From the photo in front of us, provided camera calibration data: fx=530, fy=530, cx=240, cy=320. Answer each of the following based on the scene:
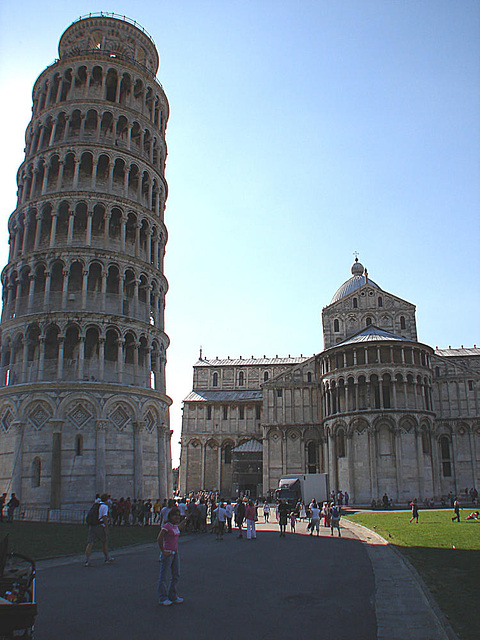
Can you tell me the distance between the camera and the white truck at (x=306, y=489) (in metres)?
45.2

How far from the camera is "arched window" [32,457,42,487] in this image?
3200cm

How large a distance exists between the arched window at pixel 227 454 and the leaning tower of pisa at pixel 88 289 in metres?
35.9

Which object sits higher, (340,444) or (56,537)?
(340,444)

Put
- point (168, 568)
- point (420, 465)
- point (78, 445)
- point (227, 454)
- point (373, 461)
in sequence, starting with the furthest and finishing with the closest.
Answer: point (227, 454) < point (373, 461) < point (420, 465) < point (78, 445) < point (168, 568)

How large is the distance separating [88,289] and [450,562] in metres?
29.0

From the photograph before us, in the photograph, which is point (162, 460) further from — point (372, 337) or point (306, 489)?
point (372, 337)

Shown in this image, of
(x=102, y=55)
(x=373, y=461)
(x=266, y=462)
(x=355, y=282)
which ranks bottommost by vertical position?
(x=266, y=462)

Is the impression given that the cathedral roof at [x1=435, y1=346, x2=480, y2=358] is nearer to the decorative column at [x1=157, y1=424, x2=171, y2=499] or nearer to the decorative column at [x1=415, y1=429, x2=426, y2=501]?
the decorative column at [x1=415, y1=429, x2=426, y2=501]

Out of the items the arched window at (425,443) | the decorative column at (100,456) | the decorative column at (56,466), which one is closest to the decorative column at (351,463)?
the arched window at (425,443)

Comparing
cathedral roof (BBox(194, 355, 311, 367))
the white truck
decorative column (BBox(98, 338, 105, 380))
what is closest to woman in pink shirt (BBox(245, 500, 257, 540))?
decorative column (BBox(98, 338, 105, 380))

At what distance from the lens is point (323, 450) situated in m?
61.9

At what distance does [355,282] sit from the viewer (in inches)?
2894

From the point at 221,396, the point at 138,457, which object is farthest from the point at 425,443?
the point at 138,457

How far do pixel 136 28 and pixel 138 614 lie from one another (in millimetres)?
48172
